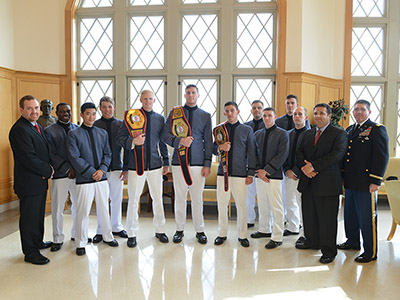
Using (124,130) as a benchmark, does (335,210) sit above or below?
below

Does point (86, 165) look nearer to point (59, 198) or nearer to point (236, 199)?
point (59, 198)

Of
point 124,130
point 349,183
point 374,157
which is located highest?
point 124,130

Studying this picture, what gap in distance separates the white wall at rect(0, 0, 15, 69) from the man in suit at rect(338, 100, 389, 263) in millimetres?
5620

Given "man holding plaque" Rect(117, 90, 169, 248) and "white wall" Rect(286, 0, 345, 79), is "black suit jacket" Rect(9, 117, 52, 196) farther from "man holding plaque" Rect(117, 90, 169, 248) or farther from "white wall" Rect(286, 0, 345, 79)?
"white wall" Rect(286, 0, 345, 79)

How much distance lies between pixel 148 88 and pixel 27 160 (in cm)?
362

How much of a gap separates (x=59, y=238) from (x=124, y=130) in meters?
1.44

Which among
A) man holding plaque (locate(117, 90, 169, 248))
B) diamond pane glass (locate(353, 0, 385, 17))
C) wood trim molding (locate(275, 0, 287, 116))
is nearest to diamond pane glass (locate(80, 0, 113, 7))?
wood trim molding (locate(275, 0, 287, 116))

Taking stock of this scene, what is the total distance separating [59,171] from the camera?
11.9 ft

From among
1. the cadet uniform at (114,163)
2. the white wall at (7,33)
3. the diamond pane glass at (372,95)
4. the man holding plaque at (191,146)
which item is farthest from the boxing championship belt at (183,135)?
the diamond pane glass at (372,95)

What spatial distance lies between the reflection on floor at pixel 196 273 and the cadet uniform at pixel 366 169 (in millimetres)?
368

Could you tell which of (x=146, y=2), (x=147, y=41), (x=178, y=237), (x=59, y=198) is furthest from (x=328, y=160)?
(x=146, y=2)

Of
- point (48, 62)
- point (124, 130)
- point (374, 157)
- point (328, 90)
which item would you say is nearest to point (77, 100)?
point (48, 62)

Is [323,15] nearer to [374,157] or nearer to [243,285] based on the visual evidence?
[374,157]

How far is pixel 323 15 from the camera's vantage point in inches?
246
